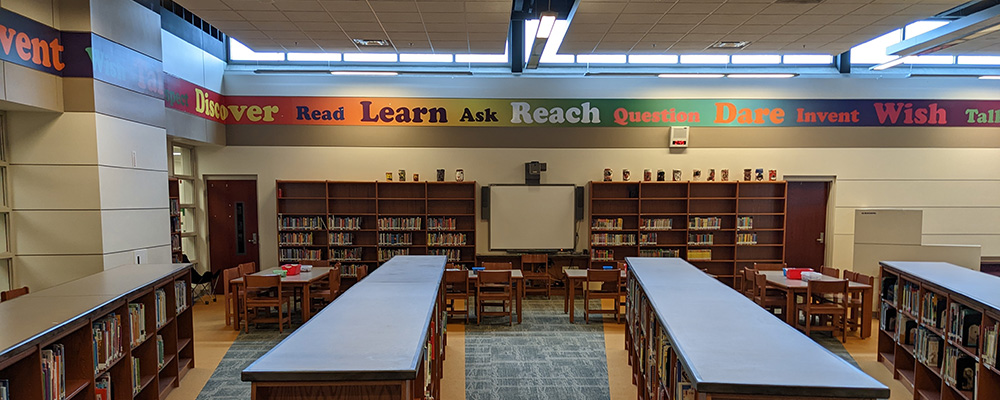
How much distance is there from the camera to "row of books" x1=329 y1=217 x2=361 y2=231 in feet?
26.9

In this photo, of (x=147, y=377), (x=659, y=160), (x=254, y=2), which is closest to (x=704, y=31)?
(x=659, y=160)

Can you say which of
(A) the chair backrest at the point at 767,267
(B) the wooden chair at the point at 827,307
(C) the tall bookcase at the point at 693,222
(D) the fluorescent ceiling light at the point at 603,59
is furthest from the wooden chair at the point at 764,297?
(D) the fluorescent ceiling light at the point at 603,59

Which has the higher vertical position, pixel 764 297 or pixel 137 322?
pixel 137 322

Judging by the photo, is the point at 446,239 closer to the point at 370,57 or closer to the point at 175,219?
the point at 370,57

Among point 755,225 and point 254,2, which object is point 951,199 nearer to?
point 755,225

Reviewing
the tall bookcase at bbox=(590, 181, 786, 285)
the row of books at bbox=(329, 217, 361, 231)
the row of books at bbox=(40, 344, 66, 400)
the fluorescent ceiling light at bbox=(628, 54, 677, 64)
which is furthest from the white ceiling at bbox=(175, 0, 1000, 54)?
the row of books at bbox=(40, 344, 66, 400)

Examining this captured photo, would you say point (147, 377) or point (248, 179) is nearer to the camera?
point (147, 377)

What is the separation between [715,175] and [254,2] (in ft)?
25.3

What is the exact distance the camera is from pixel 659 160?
8422 millimetres

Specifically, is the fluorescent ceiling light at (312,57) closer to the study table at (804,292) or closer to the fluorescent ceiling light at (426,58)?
the fluorescent ceiling light at (426,58)

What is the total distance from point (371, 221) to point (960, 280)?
775cm

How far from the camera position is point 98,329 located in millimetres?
3223

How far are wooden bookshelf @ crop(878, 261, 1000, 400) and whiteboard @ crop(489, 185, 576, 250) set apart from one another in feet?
15.0

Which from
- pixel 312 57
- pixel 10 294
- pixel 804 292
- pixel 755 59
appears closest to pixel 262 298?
pixel 10 294
